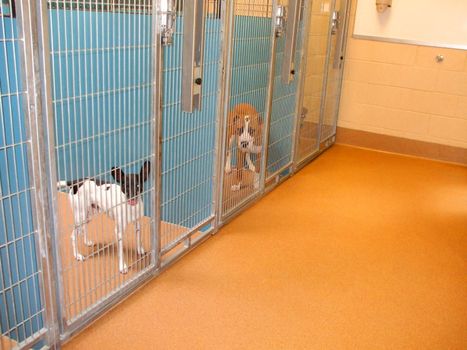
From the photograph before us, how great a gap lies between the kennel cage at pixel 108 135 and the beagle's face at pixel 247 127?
2 cm

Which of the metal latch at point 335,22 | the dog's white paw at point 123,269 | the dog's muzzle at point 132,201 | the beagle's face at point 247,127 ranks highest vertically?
the metal latch at point 335,22

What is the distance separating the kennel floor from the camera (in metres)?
2.14

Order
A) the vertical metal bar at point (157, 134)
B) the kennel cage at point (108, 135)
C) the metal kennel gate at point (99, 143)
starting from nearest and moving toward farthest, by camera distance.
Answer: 1. the kennel cage at point (108, 135)
2. the metal kennel gate at point (99, 143)
3. the vertical metal bar at point (157, 134)

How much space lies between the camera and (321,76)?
15.7 feet

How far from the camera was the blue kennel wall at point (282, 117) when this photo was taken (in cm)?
381

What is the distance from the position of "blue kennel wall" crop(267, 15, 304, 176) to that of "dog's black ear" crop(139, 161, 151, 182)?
1.60 metres

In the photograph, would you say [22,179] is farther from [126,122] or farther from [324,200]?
[324,200]

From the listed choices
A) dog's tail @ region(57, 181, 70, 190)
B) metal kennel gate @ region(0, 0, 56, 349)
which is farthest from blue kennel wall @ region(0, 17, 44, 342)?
dog's tail @ region(57, 181, 70, 190)

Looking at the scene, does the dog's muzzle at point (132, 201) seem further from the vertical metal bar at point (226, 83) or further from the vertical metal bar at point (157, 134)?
the vertical metal bar at point (226, 83)

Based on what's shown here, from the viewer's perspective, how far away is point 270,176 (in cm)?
401

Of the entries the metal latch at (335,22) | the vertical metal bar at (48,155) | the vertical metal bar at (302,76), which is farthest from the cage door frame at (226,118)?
the metal latch at (335,22)

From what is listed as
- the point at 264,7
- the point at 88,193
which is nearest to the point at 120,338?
the point at 88,193

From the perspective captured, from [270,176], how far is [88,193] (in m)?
2.03

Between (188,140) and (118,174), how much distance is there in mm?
603
